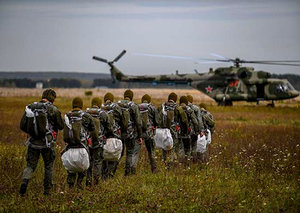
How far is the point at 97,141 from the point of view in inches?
454

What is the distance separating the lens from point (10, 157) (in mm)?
14062

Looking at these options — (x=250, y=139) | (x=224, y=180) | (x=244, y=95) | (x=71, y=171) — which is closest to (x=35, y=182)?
(x=71, y=171)

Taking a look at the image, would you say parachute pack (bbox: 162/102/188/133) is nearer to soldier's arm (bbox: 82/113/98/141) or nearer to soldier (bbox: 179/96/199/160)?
soldier (bbox: 179/96/199/160)

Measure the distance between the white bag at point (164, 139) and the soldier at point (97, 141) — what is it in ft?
6.69

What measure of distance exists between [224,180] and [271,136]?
891 cm

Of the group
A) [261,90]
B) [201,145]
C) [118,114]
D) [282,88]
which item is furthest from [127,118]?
[261,90]

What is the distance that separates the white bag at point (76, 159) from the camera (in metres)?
10.5

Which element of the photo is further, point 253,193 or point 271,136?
point 271,136

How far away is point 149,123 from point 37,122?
3716 mm

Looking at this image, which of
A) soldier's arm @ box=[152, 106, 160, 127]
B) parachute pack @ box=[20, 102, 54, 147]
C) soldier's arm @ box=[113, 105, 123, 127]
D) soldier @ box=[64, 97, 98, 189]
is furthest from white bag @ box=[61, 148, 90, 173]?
soldier's arm @ box=[152, 106, 160, 127]

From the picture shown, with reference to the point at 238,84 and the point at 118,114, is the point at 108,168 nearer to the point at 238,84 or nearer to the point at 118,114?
the point at 118,114

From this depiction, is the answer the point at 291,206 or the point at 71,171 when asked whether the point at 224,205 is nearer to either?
the point at 291,206

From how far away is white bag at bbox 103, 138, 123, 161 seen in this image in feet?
40.0

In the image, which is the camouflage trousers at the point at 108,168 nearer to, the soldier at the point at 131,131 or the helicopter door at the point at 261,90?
the soldier at the point at 131,131
